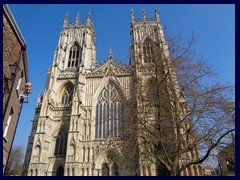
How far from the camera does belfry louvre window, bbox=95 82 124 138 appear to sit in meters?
21.6

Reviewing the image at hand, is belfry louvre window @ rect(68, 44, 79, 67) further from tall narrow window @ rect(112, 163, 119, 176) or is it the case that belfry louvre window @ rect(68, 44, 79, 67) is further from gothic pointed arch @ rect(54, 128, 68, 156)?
tall narrow window @ rect(112, 163, 119, 176)

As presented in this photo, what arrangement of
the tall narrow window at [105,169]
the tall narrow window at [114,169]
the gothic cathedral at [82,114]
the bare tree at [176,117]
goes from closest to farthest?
the bare tree at [176,117] → the gothic cathedral at [82,114] → the tall narrow window at [114,169] → the tall narrow window at [105,169]

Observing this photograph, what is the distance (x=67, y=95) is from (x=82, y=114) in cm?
517

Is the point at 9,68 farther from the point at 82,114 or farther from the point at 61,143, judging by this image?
the point at 61,143

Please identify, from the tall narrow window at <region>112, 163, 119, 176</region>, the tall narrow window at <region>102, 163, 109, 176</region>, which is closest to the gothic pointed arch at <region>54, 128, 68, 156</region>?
the tall narrow window at <region>102, 163, 109, 176</region>

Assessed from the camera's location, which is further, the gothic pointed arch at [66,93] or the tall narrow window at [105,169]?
the gothic pointed arch at [66,93]

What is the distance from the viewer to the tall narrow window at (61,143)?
68.6ft

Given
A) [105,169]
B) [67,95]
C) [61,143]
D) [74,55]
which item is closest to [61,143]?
[61,143]

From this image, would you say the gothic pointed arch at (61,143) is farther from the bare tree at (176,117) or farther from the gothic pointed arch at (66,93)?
the bare tree at (176,117)

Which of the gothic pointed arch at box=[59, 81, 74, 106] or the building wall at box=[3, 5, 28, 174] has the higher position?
the gothic pointed arch at box=[59, 81, 74, 106]

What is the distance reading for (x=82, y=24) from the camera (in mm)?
33938

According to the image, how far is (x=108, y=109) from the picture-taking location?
23.1 metres

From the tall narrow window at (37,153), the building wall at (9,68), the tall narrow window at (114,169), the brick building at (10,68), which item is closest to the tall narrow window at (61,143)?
the tall narrow window at (37,153)
